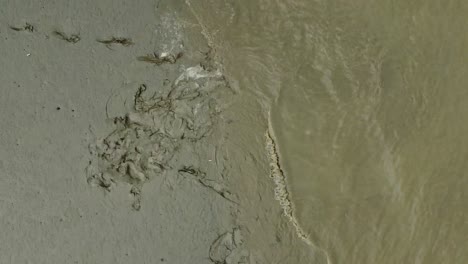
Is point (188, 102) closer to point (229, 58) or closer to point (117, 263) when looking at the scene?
point (229, 58)

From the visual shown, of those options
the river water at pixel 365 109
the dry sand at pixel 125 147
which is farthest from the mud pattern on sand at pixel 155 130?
the river water at pixel 365 109

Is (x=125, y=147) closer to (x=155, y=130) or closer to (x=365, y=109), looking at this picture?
(x=155, y=130)

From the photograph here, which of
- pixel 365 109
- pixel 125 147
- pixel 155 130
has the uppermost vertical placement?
pixel 365 109

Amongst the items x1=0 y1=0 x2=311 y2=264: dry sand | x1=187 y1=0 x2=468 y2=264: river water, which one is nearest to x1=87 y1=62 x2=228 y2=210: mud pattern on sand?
x1=0 y1=0 x2=311 y2=264: dry sand

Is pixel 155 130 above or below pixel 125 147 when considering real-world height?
above

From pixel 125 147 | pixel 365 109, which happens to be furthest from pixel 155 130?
pixel 365 109

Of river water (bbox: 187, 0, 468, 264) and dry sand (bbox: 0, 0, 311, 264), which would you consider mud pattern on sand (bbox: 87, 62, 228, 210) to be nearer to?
dry sand (bbox: 0, 0, 311, 264)
